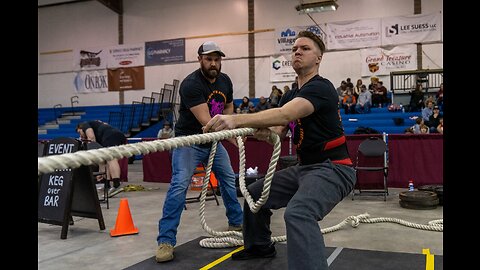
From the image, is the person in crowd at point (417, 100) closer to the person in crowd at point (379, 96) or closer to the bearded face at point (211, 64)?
the person in crowd at point (379, 96)

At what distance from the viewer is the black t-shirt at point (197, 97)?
136 inches

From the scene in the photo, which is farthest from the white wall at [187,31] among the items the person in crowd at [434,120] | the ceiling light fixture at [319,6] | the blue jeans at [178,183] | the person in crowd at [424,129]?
the blue jeans at [178,183]

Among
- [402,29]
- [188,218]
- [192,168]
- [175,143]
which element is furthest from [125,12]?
[175,143]

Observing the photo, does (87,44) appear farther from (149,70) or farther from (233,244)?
(233,244)

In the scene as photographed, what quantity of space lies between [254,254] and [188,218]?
75.6 inches

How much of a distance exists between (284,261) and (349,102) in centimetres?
985

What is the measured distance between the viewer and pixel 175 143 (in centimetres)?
185

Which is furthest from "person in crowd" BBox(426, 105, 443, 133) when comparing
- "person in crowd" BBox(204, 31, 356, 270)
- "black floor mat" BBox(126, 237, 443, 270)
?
"person in crowd" BBox(204, 31, 356, 270)

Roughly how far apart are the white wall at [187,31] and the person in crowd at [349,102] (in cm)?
228

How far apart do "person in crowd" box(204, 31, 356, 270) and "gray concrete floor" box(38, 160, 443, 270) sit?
3.94 feet

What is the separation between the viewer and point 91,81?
18.3m

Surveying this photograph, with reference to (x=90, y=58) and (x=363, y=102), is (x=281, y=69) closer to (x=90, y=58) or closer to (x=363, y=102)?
(x=363, y=102)

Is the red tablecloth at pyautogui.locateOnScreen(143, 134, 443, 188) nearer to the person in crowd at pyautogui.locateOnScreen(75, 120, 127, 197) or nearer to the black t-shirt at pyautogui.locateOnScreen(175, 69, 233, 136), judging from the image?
the person in crowd at pyautogui.locateOnScreen(75, 120, 127, 197)

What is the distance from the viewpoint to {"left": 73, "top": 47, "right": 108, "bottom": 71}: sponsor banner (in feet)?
59.1
